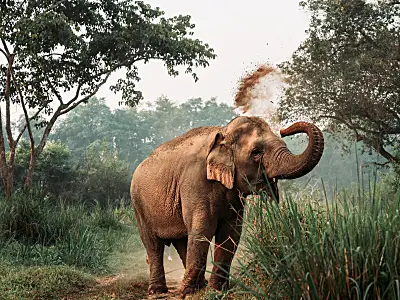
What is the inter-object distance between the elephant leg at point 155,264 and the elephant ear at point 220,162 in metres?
1.61

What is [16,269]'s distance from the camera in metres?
7.80

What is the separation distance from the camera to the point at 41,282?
695 centimetres

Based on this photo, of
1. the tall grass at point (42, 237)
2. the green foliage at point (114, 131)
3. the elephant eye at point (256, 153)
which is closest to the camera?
the elephant eye at point (256, 153)

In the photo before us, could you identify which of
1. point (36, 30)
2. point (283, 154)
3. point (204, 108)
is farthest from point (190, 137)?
point (204, 108)

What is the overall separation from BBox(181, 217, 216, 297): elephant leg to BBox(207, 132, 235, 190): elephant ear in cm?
44

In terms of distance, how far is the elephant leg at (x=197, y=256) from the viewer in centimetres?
569

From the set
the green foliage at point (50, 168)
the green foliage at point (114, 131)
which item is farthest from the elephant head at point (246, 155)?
the green foliage at point (114, 131)

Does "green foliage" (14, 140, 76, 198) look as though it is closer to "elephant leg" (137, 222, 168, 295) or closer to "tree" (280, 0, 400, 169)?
"tree" (280, 0, 400, 169)

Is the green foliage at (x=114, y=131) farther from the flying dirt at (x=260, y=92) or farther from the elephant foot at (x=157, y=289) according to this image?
the elephant foot at (x=157, y=289)

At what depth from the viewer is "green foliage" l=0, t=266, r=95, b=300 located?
6417mm

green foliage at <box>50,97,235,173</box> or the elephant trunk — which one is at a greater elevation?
green foliage at <box>50,97,235,173</box>

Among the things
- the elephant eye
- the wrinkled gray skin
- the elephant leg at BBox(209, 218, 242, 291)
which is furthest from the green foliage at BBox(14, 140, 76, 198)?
the elephant eye

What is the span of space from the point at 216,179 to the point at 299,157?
1.11m

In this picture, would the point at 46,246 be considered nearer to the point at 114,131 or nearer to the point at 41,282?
the point at 41,282
